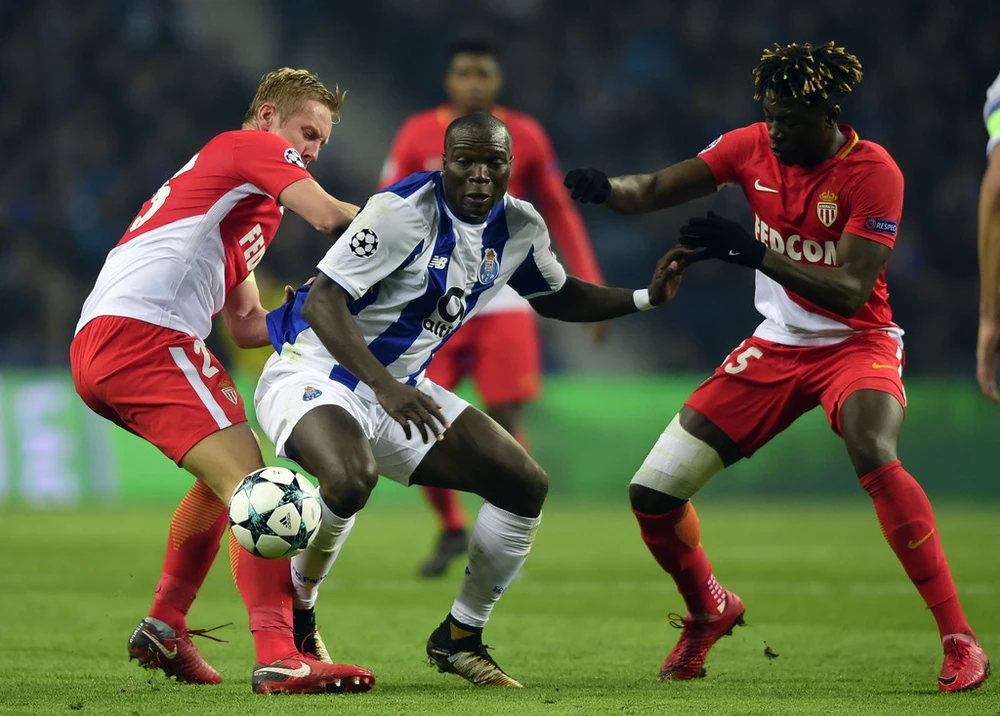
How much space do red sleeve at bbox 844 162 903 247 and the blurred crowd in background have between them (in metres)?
10.8

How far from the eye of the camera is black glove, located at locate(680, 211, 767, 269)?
15.2ft

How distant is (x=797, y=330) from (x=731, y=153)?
746 mm

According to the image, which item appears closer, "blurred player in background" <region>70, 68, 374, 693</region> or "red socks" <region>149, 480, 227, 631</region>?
"blurred player in background" <region>70, 68, 374, 693</region>

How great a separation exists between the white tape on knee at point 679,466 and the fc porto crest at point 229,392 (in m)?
1.48

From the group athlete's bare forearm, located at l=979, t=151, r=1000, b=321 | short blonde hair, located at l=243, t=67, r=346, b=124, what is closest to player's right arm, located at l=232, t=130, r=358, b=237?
short blonde hair, located at l=243, t=67, r=346, b=124

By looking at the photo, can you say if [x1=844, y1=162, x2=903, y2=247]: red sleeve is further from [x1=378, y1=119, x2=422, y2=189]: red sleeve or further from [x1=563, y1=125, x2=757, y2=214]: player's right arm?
[x1=378, y1=119, x2=422, y2=189]: red sleeve

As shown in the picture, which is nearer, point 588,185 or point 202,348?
point 202,348

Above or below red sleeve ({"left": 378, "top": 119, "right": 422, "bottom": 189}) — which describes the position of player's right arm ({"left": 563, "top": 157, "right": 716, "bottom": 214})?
below

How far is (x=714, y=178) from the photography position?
18.1ft

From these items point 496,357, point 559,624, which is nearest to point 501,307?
point 496,357

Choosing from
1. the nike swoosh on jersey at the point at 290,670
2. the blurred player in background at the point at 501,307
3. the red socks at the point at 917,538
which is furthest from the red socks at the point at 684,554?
the blurred player in background at the point at 501,307

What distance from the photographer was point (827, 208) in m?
5.12

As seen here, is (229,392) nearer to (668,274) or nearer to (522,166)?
(668,274)

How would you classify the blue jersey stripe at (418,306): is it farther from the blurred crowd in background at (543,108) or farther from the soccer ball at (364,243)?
the blurred crowd in background at (543,108)
